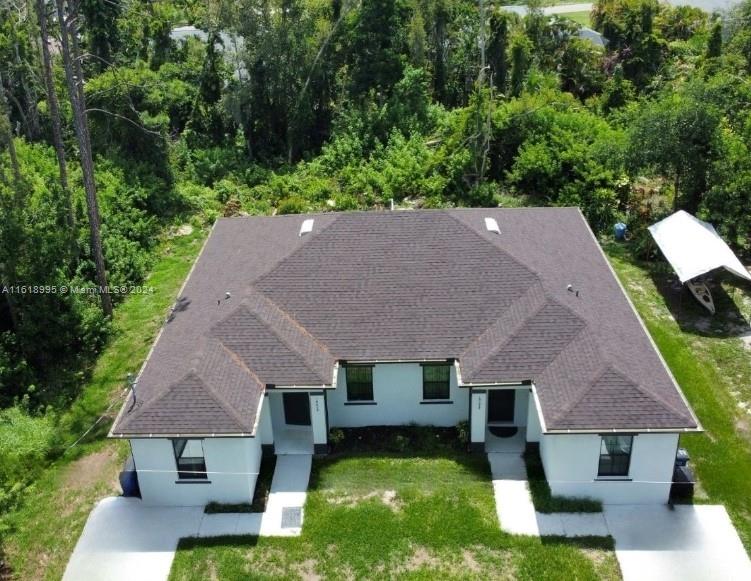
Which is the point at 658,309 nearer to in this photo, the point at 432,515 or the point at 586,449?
the point at 586,449

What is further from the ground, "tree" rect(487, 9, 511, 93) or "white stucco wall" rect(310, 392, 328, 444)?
"tree" rect(487, 9, 511, 93)

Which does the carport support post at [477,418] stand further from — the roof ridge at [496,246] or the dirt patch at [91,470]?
the dirt patch at [91,470]

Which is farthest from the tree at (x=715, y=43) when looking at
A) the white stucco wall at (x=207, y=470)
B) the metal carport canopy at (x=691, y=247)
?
the white stucco wall at (x=207, y=470)

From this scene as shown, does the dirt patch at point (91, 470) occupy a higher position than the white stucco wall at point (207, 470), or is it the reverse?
the white stucco wall at point (207, 470)

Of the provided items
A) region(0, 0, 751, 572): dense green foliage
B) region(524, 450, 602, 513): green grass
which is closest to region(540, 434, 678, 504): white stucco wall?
region(524, 450, 602, 513): green grass

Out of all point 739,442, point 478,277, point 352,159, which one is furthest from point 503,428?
point 352,159

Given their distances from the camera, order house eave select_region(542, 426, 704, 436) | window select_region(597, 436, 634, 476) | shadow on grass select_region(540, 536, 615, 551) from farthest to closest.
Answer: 1. window select_region(597, 436, 634, 476)
2. house eave select_region(542, 426, 704, 436)
3. shadow on grass select_region(540, 536, 615, 551)

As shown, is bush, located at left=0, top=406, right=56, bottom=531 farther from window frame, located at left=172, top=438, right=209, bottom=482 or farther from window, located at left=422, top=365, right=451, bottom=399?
window, located at left=422, top=365, right=451, bottom=399

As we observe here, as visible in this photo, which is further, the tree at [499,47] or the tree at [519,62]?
the tree at [499,47]
